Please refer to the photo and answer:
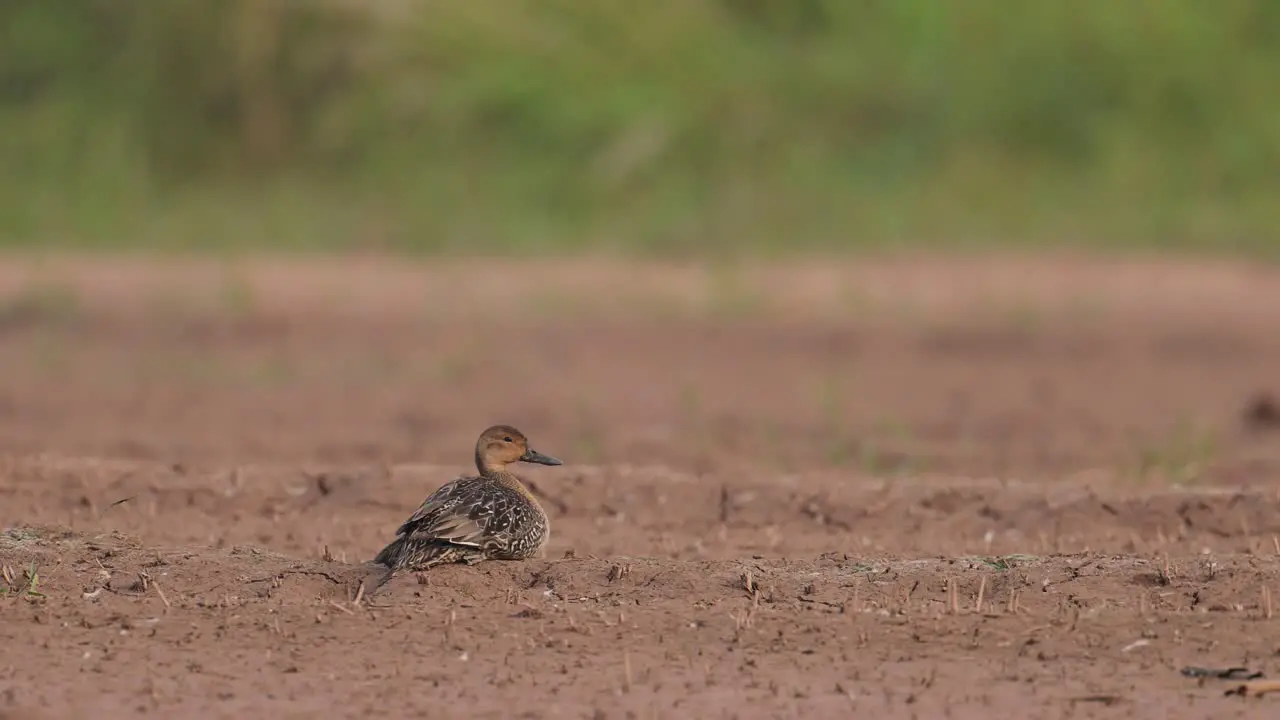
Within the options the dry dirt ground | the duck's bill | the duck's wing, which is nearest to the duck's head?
the duck's bill

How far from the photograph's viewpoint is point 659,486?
8.04 meters

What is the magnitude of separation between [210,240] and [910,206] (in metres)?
5.57

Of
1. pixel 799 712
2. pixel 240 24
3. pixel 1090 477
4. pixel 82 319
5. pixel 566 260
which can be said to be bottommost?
pixel 799 712

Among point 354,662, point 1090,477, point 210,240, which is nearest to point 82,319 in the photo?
point 210,240

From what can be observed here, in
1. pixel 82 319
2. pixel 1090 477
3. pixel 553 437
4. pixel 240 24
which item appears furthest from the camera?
pixel 240 24

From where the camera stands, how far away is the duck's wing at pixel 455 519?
604 cm

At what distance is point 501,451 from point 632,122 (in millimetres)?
10607

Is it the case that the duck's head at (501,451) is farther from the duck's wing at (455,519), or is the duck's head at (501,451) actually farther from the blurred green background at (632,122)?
the blurred green background at (632,122)

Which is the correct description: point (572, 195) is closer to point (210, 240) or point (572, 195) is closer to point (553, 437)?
point (210, 240)

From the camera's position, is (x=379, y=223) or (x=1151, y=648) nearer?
(x=1151, y=648)

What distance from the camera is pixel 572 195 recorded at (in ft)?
56.7

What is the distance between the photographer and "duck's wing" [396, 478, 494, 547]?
6.04 m

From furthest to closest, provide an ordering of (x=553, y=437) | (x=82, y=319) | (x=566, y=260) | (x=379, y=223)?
(x=379, y=223) → (x=566, y=260) → (x=82, y=319) → (x=553, y=437)

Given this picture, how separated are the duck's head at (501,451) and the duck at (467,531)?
443mm
